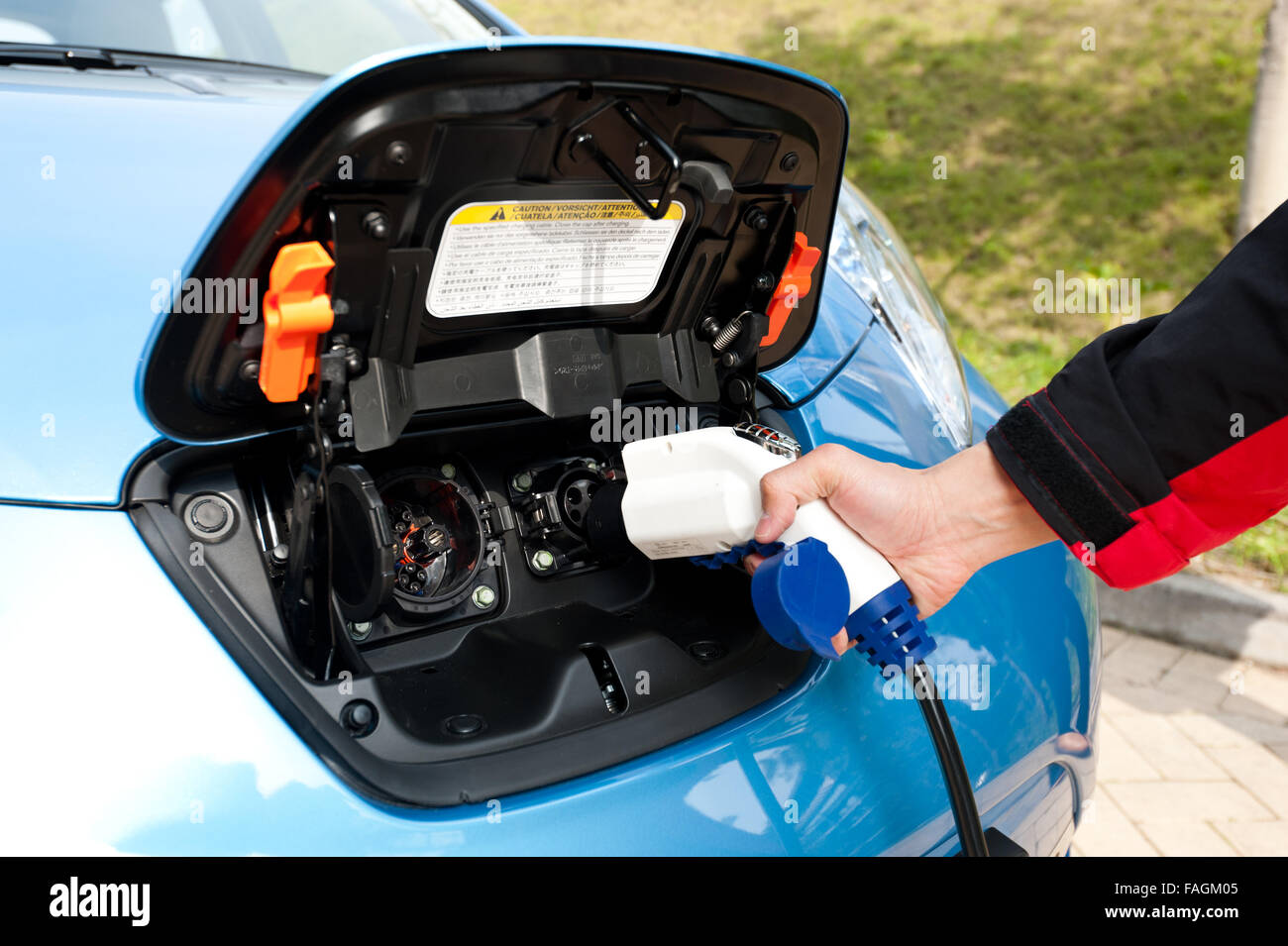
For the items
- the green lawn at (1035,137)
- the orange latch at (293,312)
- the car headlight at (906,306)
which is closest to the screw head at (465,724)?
the orange latch at (293,312)

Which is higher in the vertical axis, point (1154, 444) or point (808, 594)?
point (1154, 444)

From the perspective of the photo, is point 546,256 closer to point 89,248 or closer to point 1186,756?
point 89,248

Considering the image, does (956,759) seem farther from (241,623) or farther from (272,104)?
(272,104)

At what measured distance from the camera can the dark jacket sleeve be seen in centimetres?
127

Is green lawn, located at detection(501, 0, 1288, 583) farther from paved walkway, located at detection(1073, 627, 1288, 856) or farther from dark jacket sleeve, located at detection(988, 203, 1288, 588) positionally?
dark jacket sleeve, located at detection(988, 203, 1288, 588)

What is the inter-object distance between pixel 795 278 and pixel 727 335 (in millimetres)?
116

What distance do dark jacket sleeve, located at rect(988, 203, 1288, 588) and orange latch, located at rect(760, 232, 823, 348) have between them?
0.32 m

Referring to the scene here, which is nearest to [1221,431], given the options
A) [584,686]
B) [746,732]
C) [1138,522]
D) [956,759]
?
[1138,522]

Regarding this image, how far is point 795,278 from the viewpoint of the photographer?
55.7 inches

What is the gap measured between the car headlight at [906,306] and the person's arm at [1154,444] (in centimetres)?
44

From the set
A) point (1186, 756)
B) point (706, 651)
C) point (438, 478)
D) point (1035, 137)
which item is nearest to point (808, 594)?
point (706, 651)

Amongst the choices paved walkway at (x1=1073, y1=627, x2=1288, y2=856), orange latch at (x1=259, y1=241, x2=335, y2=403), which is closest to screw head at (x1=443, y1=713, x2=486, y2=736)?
orange latch at (x1=259, y1=241, x2=335, y2=403)

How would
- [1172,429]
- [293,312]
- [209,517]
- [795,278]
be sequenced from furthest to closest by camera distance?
1. [795,278]
2. [1172,429]
3. [209,517]
4. [293,312]
